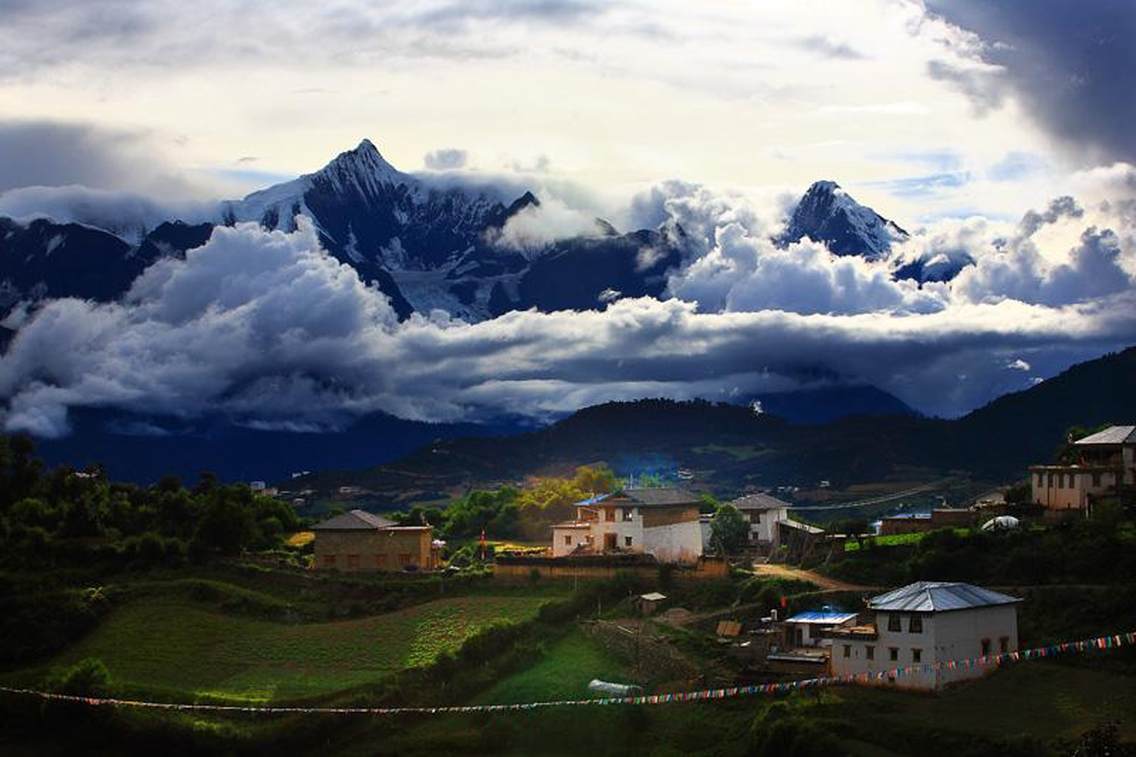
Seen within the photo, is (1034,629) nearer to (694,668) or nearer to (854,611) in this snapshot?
(854,611)

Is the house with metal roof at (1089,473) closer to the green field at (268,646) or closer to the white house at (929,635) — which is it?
the white house at (929,635)

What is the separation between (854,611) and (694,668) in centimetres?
756

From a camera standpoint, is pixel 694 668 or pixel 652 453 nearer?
A: pixel 694 668

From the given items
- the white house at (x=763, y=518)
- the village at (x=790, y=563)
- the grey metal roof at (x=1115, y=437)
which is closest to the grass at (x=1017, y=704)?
the village at (x=790, y=563)

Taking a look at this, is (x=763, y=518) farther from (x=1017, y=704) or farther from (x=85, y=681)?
(x=85, y=681)

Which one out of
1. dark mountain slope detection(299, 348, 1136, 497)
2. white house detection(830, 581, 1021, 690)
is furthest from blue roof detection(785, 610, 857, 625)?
dark mountain slope detection(299, 348, 1136, 497)

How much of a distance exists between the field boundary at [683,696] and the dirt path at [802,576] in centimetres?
1120

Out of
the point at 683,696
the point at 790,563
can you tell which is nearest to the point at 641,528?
the point at 790,563

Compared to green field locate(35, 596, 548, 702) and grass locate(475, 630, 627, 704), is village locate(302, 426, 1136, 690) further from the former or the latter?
green field locate(35, 596, 548, 702)

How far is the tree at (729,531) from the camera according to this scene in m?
78.2

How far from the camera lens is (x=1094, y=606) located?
173 feet

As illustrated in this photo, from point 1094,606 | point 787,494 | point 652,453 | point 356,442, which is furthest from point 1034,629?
point 356,442

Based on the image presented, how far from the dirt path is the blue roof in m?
3.83

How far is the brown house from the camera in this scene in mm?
73750
